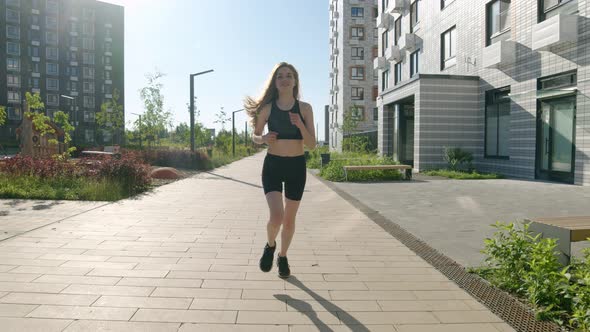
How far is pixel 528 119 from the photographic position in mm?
14719

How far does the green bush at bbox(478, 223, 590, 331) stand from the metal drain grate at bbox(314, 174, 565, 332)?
0.27 feet

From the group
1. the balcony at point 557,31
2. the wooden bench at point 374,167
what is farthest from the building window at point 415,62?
the balcony at point 557,31

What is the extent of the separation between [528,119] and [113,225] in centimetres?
1340

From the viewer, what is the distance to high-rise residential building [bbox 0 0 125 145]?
6072 cm

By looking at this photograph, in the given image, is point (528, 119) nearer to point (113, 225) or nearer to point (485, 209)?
point (485, 209)

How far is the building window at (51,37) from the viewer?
64.6 m

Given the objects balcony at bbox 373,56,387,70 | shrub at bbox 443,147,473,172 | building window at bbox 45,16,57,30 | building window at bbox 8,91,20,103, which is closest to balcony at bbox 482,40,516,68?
shrub at bbox 443,147,473,172

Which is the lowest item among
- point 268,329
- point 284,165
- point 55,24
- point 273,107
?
point 268,329

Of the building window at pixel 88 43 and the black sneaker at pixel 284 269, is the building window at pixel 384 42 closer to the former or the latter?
the black sneaker at pixel 284 269

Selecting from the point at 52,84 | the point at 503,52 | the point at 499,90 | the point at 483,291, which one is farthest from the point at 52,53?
the point at 483,291

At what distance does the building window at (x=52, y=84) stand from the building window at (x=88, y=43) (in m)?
7.31

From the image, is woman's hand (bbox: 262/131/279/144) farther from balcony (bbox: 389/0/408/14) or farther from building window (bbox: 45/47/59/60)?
building window (bbox: 45/47/59/60)

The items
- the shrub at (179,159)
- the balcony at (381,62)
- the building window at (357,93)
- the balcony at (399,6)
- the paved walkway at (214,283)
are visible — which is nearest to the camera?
the paved walkway at (214,283)

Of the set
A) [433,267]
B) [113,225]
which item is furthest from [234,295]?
[113,225]
